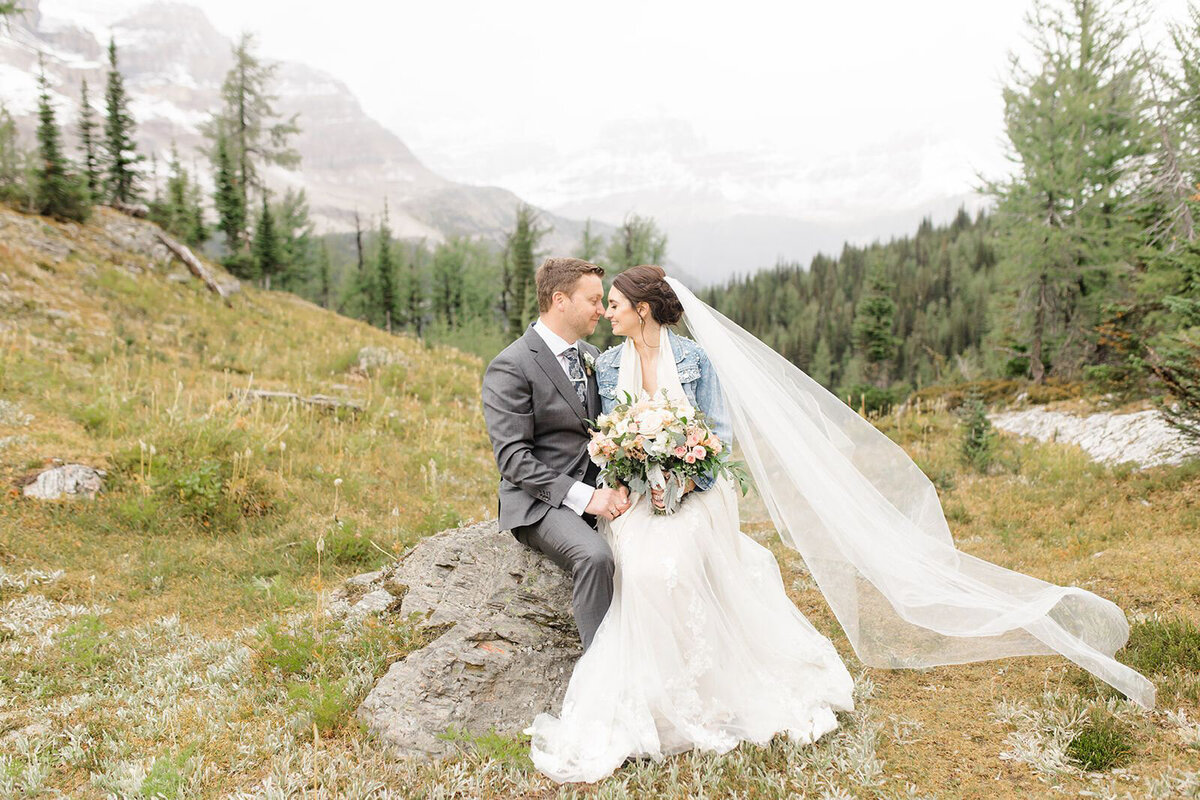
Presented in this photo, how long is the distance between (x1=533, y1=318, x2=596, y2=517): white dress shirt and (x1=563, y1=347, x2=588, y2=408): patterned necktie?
2 centimetres

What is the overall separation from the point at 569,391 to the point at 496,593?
1.68 meters

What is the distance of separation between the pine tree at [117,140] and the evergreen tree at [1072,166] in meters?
38.9

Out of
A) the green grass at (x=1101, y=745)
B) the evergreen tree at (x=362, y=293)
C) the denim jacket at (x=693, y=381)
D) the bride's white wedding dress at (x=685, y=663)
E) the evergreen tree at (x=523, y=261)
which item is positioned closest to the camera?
the green grass at (x=1101, y=745)

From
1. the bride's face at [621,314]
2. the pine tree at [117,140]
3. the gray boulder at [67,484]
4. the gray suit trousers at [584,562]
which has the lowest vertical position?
the gray boulder at [67,484]

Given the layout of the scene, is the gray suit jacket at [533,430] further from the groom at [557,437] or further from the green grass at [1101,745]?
the green grass at [1101,745]

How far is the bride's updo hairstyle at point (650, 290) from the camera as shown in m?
5.08

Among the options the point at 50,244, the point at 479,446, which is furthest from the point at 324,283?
the point at 479,446

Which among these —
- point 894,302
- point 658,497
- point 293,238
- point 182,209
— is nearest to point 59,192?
point 658,497

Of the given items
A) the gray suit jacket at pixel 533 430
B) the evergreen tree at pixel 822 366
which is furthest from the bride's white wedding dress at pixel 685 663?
the evergreen tree at pixel 822 366

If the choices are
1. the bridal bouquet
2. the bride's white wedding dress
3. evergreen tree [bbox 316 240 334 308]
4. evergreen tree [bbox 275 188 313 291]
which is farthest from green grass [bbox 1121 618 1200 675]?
evergreen tree [bbox 316 240 334 308]

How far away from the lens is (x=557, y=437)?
16.8 feet

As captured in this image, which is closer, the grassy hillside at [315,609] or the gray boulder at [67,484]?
the grassy hillside at [315,609]

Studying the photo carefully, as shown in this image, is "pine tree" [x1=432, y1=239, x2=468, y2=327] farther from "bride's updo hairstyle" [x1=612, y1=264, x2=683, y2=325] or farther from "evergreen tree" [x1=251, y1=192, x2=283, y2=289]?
"bride's updo hairstyle" [x1=612, y1=264, x2=683, y2=325]

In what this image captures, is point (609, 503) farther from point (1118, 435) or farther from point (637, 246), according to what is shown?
point (637, 246)
